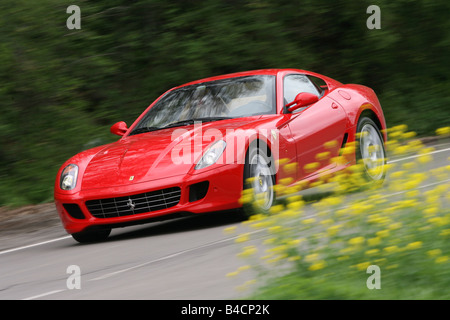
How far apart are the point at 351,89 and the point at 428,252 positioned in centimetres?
571

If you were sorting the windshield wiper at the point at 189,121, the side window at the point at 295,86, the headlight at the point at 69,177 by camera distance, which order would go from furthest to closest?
the side window at the point at 295,86 < the windshield wiper at the point at 189,121 < the headlight at the point at 69,177

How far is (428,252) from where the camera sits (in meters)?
4.34

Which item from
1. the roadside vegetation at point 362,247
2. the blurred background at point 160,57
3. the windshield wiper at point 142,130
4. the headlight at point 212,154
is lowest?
the blurred background at point 160,57

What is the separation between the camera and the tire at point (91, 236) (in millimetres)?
8131

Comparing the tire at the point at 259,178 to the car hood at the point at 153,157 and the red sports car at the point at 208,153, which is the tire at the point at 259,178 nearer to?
the red sports car at the point at 208,153

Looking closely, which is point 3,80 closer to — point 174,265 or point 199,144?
point 199,144

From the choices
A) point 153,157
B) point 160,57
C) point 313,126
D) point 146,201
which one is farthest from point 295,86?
point 160,57

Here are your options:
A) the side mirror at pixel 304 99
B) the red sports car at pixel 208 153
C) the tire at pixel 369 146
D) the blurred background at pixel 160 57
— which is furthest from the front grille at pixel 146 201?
the blurred background at pixel 160 57

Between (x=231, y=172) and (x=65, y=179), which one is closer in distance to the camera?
(x=231, y=172)

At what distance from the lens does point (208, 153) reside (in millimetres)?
7637

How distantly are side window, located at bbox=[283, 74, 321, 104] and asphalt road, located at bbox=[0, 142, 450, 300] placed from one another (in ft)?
4.68

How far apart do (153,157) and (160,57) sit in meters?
8.12
